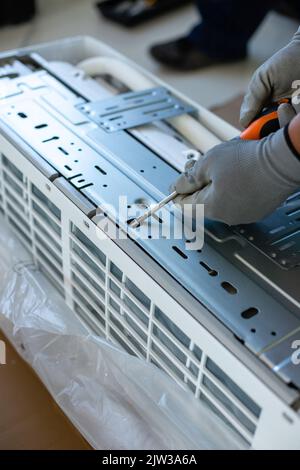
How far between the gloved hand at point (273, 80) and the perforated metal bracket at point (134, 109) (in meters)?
0.20

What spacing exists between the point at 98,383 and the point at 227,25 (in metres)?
1.35

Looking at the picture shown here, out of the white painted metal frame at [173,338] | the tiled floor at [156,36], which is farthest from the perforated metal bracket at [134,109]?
the tiled floor at [156,36]

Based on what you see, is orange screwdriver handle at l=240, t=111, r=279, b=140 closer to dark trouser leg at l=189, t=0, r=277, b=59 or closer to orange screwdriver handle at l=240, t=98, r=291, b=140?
orange screwdriver handle at l=240, t=98, r=291, b=140

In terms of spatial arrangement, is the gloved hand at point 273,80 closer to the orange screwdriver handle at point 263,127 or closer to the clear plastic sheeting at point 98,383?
the orange screwdriver handle at point 263,127

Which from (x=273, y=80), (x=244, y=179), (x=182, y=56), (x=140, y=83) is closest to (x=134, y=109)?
(x=140, y=83)

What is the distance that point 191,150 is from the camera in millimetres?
905

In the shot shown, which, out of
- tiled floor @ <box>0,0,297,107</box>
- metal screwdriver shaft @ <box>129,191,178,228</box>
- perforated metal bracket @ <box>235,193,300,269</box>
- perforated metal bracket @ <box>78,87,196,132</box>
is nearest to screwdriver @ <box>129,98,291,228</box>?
metal screwdriver shaft @ <box>129,191,178,228</box>

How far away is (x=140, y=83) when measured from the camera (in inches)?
41.9

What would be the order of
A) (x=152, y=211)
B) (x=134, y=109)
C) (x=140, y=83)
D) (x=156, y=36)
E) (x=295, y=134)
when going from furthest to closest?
(x=156, y=36) < (x=140, y=83) < (x=134, y=109) < (x=152, y=211) < (x=295, y=134)

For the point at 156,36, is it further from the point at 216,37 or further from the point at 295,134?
the point at 295,134

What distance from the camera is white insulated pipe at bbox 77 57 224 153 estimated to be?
0.95 meters
